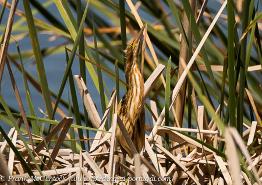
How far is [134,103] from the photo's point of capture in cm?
110

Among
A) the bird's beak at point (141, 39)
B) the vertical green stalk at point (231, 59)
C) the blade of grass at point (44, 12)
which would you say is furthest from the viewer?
the blade of grass at point (44, 12)

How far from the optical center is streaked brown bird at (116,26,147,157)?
109cm

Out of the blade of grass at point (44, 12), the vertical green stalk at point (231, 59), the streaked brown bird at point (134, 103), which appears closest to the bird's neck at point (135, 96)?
the streaked brown bird at point (134, 103)

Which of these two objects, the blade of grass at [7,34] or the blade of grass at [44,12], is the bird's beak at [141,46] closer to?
Answer: the blade of grass at [7,34]

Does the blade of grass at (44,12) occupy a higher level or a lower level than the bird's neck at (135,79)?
higher

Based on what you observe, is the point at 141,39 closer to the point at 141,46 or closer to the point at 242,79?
the point at 141,46

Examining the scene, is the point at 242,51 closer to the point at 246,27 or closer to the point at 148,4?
the point at 246,27

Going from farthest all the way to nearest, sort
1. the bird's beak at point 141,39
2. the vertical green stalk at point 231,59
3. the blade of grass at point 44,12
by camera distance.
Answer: the blade of grass at point 44,12
the bird's beak at point 141,39
the vertical green stalk at point 231,59

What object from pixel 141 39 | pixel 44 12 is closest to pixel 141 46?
pixel 141 39

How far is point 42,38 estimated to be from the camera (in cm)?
346

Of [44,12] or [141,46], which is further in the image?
[44,12]

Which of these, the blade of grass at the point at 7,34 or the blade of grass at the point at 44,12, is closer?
the blade of grass at the point at 7,34

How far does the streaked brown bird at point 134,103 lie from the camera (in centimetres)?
109

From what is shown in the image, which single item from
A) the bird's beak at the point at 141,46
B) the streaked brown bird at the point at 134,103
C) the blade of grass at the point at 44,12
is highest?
the blade of grass at the point at 44,12
